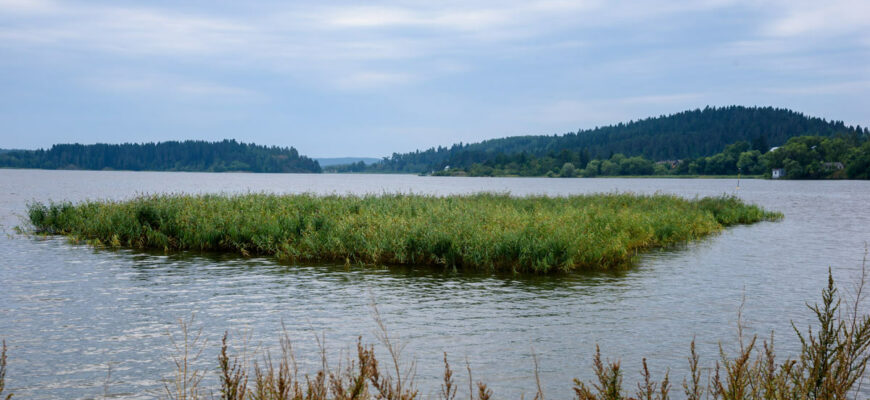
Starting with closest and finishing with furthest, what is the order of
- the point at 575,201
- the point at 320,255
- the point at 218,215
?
the point at 320,255 < the point at 218,215 < the point at 575,201

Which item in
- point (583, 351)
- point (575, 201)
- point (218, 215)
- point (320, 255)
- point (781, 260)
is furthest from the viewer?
point (575, 201)

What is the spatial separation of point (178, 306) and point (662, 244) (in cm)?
2360

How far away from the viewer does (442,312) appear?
16484 mm

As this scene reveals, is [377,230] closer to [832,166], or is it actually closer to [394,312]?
[394,312]

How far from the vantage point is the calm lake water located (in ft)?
39.7

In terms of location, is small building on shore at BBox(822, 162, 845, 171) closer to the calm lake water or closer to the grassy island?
the grassy island

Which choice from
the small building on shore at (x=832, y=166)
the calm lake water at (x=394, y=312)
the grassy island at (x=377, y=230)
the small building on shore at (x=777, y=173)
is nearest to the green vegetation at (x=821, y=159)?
the small building on shore at (x=832, y=166)

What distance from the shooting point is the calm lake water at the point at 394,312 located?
12.1m

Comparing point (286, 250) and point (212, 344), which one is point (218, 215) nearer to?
point (286, 250)

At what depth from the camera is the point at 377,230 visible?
25609 millimetres

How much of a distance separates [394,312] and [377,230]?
9396mm

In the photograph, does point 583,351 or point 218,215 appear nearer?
point 583,351

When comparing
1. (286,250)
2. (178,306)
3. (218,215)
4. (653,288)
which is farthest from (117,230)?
(653,288)

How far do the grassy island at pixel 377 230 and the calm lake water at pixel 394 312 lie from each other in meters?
1.18
